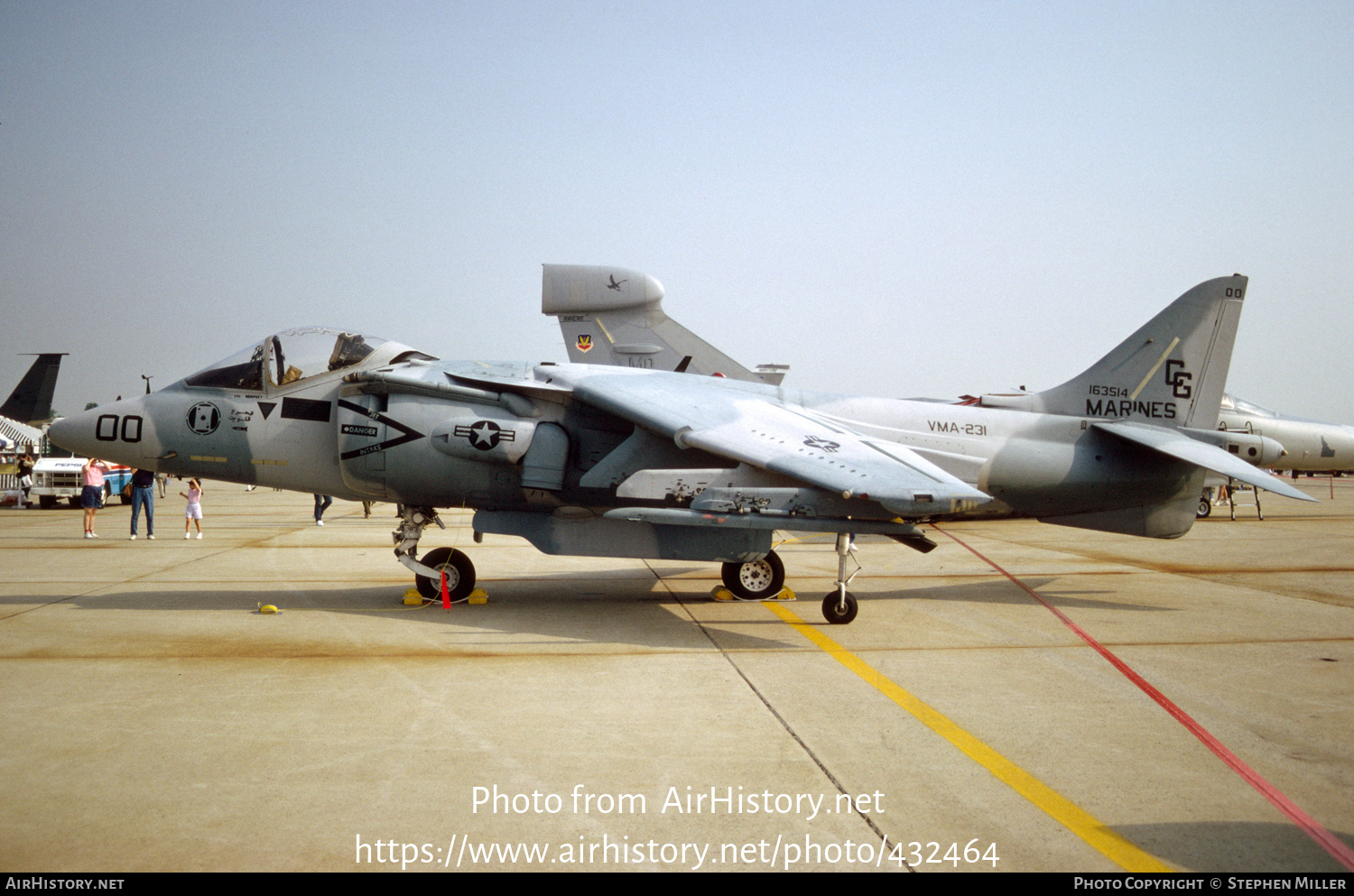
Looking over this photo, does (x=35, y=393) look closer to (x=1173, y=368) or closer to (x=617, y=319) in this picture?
(x=617, y=319)

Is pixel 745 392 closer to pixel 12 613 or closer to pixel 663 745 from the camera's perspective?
pixel 663 745

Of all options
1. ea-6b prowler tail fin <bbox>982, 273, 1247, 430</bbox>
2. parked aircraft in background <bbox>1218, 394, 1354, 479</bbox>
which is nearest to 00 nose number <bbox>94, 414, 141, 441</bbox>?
ea-6b prowler tail fin <bbox>982, 273, 1247, 430</bbox>

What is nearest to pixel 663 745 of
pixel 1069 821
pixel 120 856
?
pixel 1069 821

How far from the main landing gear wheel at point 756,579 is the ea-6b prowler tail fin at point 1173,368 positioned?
411 centimetres

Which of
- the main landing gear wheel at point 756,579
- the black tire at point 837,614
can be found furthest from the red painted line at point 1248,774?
the main landing gear wheel at point 756,579

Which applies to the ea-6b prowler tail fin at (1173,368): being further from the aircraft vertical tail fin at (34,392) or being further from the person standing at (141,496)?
the aircraft vertical tail fin at (34,392)

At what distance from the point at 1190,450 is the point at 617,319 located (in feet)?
34.1

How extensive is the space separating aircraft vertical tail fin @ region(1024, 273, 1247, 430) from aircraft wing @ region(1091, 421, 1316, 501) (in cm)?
27

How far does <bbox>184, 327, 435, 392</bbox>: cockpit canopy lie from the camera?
9500mm

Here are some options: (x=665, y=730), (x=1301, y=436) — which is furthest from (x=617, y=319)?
(x=1301, y=436)

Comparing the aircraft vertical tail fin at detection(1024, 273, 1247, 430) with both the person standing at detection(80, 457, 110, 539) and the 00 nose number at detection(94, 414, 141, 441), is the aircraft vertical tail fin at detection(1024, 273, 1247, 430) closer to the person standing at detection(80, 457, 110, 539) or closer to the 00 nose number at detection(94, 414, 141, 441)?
the 00 nose number at detection(94, 414, 141, 441)

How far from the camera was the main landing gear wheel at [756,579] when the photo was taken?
1004cm

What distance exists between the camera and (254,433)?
30.8ft

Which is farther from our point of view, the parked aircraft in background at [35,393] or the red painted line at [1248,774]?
the parked aircraft in background at [35,393]
